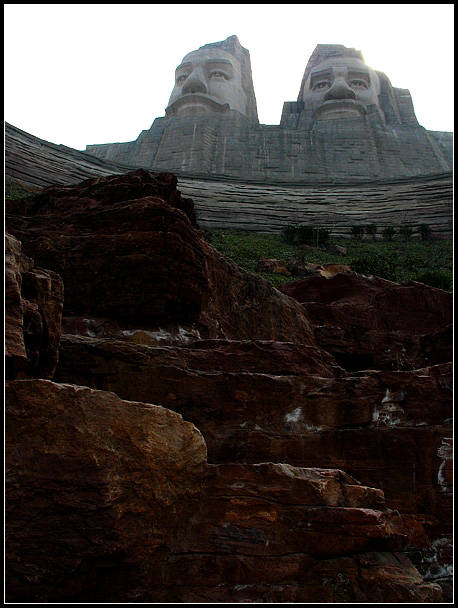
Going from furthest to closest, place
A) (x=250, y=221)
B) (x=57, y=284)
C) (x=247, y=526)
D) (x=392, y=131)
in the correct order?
(x=392, y=131)
(x=250, y=221)
(x=57, y=284)
(x=247, y=526)

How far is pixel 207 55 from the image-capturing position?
5756cm

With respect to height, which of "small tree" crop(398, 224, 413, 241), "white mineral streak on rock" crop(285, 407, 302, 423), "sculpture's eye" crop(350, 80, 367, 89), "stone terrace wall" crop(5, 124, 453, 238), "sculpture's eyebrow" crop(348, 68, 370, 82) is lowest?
"white mineral streak on rock" crop(285, 407, 302, 423)

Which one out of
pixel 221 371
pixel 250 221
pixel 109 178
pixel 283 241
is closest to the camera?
pixel 221 371

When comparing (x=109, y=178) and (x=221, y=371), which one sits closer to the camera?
(x=221, y=371)

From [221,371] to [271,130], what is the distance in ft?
168

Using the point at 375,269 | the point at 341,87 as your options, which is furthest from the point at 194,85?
the point at 375,269

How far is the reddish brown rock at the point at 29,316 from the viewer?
3.32 meters

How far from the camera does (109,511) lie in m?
2.93

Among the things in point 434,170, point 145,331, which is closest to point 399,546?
point 145,331

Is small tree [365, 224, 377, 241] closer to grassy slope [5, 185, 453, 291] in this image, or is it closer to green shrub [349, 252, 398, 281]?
grassy slope [5, 185, 453, 291]

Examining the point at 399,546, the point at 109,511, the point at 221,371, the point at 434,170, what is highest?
the point at 434,170

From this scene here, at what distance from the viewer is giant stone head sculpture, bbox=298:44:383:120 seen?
185 feet

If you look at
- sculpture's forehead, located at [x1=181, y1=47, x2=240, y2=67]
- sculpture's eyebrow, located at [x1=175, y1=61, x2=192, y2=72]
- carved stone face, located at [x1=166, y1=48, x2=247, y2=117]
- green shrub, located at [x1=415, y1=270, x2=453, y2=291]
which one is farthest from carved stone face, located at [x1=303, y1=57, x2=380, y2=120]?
green shrub, located at [x1=415, y1=270, x2=453, y2=291]

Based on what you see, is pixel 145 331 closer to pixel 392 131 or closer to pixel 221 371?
pixel 221 371
